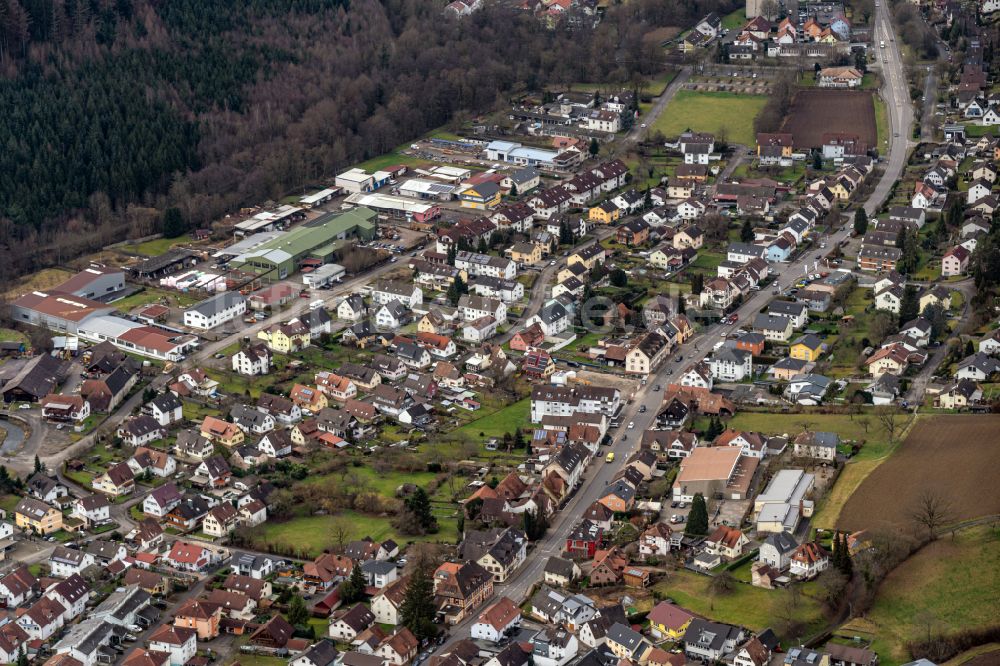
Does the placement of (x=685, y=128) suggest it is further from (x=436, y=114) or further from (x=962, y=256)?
(x=962, y=256)

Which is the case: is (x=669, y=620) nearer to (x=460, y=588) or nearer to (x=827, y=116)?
(x=460, y=588)

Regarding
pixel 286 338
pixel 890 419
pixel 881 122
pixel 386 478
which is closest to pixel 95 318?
pixel 286 338

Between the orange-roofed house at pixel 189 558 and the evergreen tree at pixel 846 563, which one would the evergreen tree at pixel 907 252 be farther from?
the orange-roofed house at pixel 189 558

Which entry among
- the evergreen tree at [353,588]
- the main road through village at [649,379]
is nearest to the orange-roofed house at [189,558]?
the main road through village at [649,379]

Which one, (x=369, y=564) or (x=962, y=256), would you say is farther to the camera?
(x=962, y=256)

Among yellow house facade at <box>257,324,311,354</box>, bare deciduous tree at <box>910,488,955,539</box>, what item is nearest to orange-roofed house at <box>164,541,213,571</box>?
yellow house facade at <box>257,324,311,354</box>

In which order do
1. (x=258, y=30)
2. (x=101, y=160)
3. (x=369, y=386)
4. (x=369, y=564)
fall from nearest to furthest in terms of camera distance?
(x=369, y=564)
(x=369, y=386)
(x=101, y=160)
(x=258, y=30)

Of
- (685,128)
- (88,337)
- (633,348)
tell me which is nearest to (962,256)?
(633,348)

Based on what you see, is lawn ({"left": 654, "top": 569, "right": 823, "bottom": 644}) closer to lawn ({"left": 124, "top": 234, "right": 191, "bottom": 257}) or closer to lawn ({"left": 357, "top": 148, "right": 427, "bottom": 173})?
lawn ({"left": 124, "top": 234, "right": 191, "bottom": 257})
